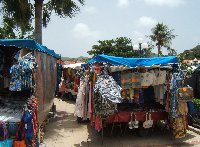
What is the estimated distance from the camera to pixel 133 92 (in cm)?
1010

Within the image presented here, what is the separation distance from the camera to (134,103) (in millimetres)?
10773

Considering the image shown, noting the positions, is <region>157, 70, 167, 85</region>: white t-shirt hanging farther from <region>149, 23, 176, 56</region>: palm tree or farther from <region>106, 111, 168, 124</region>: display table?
<region>149, 23, 176, 56</region>: palm tree

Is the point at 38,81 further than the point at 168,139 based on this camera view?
No

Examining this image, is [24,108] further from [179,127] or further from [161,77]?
[161,77]

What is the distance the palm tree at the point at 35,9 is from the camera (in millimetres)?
13698

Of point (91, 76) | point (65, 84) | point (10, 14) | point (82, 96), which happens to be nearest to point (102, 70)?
point (91, 76)

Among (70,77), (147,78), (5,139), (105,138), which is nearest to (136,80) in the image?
(147,78)

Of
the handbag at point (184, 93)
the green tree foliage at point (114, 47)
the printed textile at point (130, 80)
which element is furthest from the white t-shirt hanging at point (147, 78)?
the green tree foliage at point (114, 47)

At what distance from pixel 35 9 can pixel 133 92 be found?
703 centimetres

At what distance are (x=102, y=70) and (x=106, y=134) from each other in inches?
92.2

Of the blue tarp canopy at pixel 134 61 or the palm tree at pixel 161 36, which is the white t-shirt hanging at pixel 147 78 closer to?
the blue tarp canopy at pixel 134 61

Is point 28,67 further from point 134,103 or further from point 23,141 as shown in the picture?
point 134,103

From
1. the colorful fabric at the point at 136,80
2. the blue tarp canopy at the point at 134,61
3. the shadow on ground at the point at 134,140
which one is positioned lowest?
the shadow on ground at the point at 134,140

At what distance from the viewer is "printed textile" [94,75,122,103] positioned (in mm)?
8336
